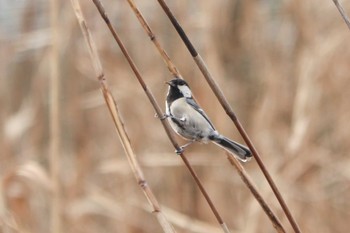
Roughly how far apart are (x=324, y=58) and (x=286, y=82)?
20cm

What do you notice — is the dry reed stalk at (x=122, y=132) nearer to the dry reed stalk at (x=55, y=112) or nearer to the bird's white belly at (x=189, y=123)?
the bird's white belly at (x=189, y=123)

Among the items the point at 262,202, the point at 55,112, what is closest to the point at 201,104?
the point at 55,112

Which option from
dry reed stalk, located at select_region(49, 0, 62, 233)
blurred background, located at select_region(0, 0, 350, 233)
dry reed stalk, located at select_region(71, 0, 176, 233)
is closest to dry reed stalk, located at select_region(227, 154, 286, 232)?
dry reed stalk, located at select_region(71, 0, 176, 233)

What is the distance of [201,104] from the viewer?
1.71 metres

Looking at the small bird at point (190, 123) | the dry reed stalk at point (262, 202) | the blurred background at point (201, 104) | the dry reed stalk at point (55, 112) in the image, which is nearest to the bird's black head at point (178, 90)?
the small bird at point (190, 123)

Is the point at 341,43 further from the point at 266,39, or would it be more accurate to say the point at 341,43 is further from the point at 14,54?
the point at 14,54

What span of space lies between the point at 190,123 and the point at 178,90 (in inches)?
1.7

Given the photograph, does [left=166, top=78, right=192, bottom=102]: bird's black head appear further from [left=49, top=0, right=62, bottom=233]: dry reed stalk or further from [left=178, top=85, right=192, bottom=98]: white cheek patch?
[left=49, top=0, right=62, bottom=233]: dry reed stalk

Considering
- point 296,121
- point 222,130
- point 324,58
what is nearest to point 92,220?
point 222,130

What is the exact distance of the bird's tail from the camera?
58 centimetres

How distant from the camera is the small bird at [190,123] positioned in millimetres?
594

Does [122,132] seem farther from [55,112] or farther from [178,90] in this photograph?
[55,112]

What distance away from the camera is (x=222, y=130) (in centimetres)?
170

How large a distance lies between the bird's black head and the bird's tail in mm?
51
